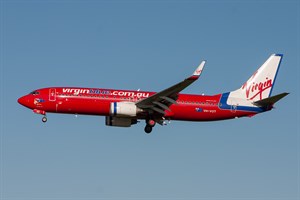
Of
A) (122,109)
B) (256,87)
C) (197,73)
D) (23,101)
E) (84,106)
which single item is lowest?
(122,109)

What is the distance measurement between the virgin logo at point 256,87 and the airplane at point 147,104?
0.12 meters

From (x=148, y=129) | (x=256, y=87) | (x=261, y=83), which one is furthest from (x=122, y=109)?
(x=261, y=83)

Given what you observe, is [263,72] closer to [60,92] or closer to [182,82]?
[182,82]

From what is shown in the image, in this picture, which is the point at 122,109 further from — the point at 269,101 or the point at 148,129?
the point at 269,101

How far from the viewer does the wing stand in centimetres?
5658

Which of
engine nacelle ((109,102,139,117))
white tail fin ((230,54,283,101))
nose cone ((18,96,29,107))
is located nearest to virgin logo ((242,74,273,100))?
white tail fin ((230,54,283,101))

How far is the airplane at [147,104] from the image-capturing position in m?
58.5

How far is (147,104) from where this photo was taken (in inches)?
2323

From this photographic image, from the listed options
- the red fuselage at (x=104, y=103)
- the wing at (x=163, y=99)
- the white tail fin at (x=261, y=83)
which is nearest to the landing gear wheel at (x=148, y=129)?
the red fuselage at (x=104, y=103)

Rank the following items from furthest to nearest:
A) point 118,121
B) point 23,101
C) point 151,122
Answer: point 118,121 → point 151,122 → point 23,101

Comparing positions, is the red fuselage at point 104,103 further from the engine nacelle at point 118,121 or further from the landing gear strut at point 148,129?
the engine nacelle at point 118,121

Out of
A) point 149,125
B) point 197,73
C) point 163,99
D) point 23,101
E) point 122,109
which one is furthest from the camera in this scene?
point 149,125

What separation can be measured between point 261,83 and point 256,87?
829 millimetres

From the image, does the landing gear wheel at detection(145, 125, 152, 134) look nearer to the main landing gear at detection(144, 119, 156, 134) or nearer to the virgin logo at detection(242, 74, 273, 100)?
the main landing gear at detection(144, 119, 156, 134)
